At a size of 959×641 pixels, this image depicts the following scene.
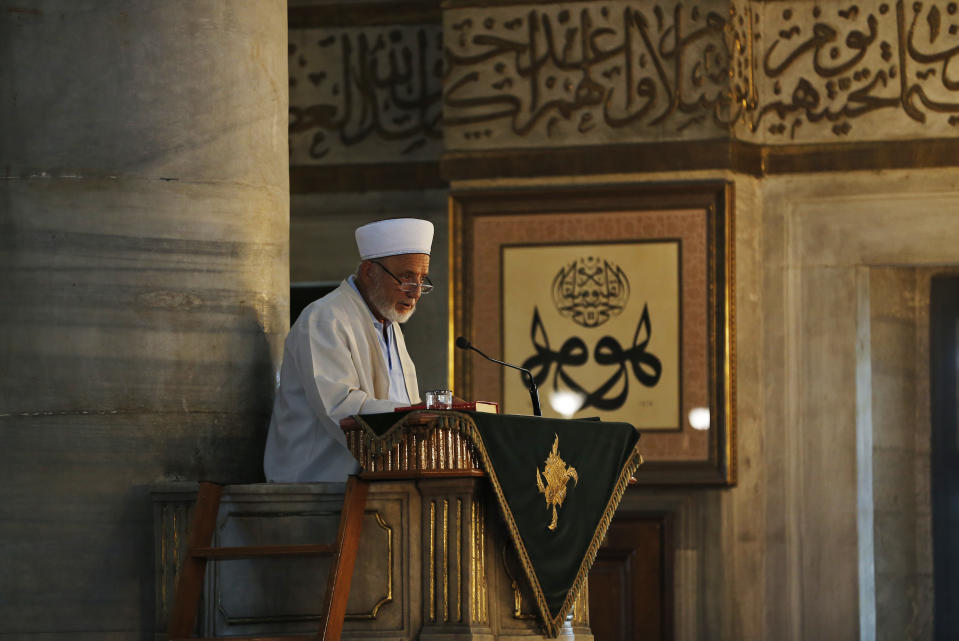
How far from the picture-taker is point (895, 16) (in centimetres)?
716

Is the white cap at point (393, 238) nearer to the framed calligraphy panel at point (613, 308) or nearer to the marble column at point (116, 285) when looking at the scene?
the marble column at point (116, 285)

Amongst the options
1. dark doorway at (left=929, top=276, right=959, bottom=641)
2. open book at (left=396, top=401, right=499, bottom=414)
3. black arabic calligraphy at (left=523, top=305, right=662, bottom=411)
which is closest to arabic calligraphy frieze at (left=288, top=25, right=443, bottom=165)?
black arabic calligraphy at (left=523, top=305, right=662, bottom=411)

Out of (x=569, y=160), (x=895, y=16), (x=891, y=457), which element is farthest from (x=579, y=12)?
(x=891, y=457)

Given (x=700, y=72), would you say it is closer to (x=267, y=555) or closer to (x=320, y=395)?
(x=320, y=395)

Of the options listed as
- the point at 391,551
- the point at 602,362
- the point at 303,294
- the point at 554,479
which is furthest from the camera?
the point at 303,294

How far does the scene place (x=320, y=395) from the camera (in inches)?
156

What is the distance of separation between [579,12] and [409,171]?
1.05 meters

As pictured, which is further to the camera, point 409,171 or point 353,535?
point 409,171

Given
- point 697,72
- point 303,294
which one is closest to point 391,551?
point 697,72

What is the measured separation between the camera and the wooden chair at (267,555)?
11.9 feet

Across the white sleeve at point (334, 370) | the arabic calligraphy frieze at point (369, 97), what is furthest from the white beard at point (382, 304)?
the arabic calligraphy frieze at point (369, 97)

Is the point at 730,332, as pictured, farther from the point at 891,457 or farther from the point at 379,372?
A: the point at 379,372

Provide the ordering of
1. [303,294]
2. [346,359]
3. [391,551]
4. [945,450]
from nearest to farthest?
1. [391,551]
2. [346,359]
3. [945,450]
4. [303,294]

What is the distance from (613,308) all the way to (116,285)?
11.0ft
